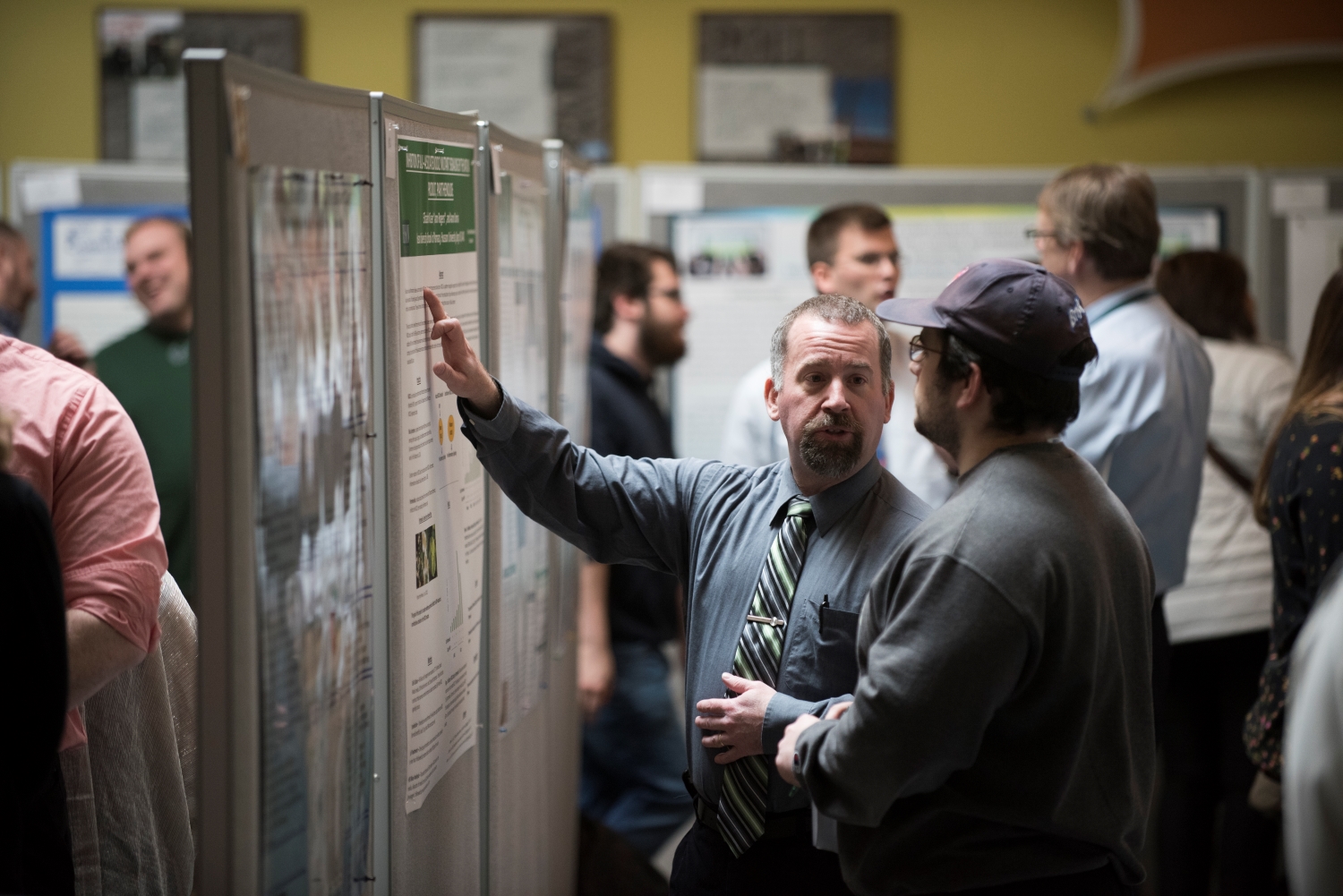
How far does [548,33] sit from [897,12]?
1214 mm

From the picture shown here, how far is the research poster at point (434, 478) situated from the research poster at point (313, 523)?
9 centimetres

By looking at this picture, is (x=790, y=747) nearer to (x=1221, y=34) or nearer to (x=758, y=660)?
(x=758, y=660)

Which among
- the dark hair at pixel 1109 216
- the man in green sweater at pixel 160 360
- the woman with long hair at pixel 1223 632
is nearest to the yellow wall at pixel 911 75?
the man in green sweater at pixel 160 360

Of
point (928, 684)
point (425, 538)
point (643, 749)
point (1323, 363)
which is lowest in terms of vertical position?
point (643, 749)

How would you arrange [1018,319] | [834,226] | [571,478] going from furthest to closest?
[834,226]
[571,478]
[1018,319]

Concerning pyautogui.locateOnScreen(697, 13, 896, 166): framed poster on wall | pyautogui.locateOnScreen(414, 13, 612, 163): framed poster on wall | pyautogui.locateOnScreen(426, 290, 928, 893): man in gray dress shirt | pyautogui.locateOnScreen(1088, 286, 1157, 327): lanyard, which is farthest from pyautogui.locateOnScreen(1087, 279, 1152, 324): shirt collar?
pyautogui.locateOnScreen(414, 13, 612, 163): framed poster on wall

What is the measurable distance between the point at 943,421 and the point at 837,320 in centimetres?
32

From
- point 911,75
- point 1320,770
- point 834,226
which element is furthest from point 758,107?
point 1320,770

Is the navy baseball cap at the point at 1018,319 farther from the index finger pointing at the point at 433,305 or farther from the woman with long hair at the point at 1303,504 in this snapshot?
the woman with long hair at the point at 1303,504

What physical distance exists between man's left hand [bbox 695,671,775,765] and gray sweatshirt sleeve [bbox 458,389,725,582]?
0.94 feet

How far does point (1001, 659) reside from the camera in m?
1.27

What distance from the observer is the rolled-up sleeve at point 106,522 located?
1464 mm

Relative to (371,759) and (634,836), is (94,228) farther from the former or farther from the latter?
(371,759)

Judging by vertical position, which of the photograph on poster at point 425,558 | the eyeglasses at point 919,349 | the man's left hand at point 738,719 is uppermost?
the eyeglasses at point 919,349
